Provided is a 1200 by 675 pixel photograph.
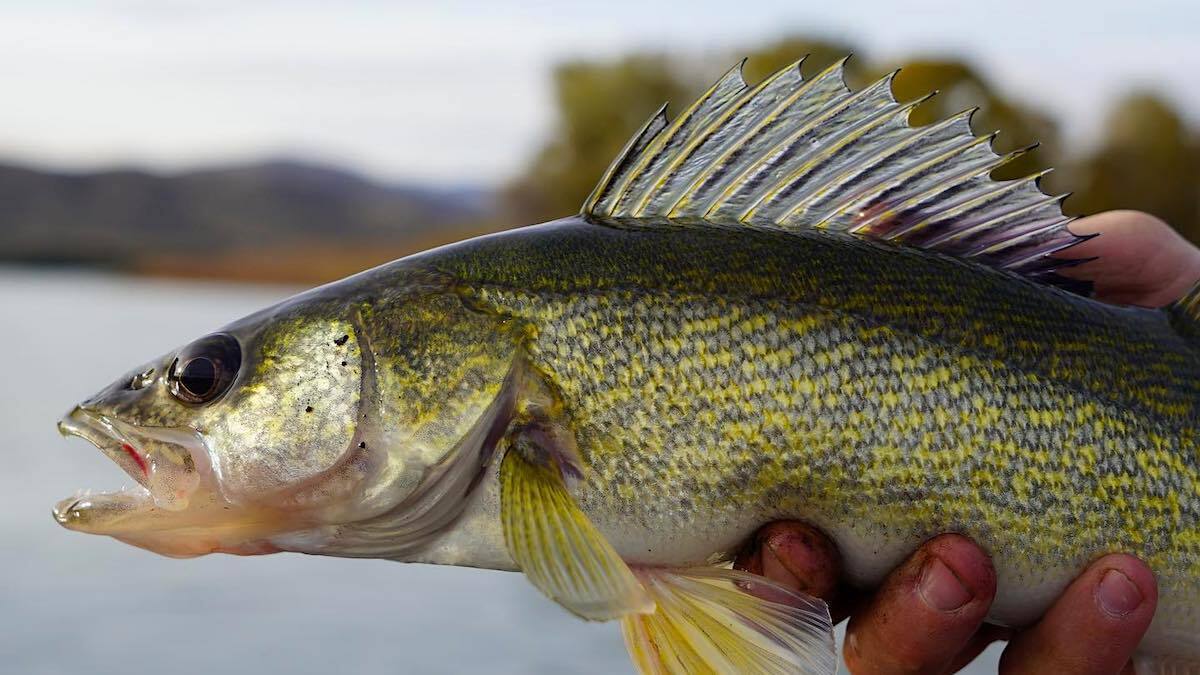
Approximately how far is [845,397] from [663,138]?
2.85 feet

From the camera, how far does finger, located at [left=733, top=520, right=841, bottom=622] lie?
2840 millimetres

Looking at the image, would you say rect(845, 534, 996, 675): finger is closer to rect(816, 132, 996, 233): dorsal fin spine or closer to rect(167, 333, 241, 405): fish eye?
rect(816, 132, 996, 233): dorsal fin spine

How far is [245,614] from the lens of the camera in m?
11.5

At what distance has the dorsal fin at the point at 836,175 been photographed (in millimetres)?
3100

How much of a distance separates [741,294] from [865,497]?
1.91ft

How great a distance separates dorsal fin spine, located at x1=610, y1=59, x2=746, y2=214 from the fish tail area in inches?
78.0

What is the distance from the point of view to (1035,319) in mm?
2977

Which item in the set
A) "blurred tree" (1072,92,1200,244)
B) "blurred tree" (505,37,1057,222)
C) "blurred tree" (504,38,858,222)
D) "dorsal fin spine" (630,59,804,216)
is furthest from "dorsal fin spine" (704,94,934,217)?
"blurred tree" (1072,92,1200,244)

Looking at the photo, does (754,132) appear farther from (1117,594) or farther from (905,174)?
(1117,594)

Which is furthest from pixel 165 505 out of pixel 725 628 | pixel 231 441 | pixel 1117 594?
pixel 1117 594

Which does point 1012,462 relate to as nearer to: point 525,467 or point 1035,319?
point 1035,319

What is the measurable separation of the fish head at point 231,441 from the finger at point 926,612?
1428mm

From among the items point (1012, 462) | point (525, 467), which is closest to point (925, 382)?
point (1012, 462)

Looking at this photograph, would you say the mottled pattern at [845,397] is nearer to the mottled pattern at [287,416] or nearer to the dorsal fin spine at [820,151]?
the dorsal fin spine at [820,151]
